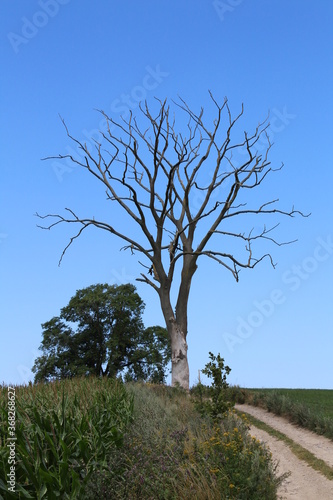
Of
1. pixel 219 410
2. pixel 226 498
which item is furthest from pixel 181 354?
pixel 226 498

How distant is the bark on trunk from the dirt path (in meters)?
4.14

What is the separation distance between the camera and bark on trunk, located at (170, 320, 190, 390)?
72.5 ft

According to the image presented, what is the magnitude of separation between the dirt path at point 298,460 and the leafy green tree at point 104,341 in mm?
7700

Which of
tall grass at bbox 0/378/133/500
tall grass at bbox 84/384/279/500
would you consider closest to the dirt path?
tall grass at bbox 84/384/279/500

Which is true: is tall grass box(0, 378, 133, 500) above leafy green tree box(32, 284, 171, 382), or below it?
below

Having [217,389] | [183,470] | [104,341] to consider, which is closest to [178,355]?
[104,341]

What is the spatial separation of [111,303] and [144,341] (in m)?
2.45

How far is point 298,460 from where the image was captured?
1240 centimetres

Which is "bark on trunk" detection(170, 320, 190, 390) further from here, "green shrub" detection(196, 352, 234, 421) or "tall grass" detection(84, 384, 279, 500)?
"tall grass" detection(84, 384, 279, 500)

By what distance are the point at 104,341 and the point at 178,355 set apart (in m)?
4.67

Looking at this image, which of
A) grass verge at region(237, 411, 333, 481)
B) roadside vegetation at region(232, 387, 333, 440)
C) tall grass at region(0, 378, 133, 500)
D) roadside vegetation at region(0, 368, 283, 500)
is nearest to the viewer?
tall grass at region(0, 378, 133, 500)

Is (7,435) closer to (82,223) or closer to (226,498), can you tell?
(226,498)

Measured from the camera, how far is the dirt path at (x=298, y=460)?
32.4 ft

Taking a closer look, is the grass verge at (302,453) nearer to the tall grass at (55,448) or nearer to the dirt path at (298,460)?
the dirt path at (298,460)
